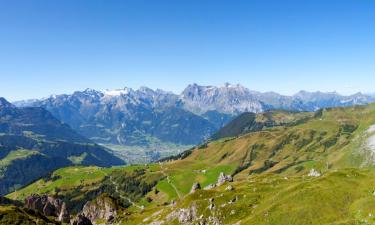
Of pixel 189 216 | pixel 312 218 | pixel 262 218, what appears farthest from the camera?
pixel 189 216

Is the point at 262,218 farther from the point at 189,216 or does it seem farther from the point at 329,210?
the point at 189,216

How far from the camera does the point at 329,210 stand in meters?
134

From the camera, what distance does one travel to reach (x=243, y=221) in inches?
5846

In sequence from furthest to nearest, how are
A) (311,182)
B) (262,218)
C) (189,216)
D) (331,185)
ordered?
(189,216) < (311,182) < (331,185) < (262,218)

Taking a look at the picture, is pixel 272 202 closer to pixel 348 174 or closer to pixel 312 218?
pixel 312 218

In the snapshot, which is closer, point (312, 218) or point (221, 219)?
point (312, 218)

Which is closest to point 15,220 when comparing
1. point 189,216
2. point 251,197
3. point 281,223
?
point 189,216

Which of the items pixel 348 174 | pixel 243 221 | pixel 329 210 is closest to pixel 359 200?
pixel 329 210

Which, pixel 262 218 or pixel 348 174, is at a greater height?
pixel 348 174

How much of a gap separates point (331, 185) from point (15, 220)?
465ft

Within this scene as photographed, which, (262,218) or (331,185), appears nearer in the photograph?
(262,218)

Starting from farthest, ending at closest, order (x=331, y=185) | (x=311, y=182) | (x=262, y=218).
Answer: (x=311, y=182) < (x=331, y=185) < (x=262, y=218)

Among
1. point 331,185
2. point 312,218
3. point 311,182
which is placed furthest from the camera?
point 311,182

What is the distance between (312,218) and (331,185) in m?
25.2
